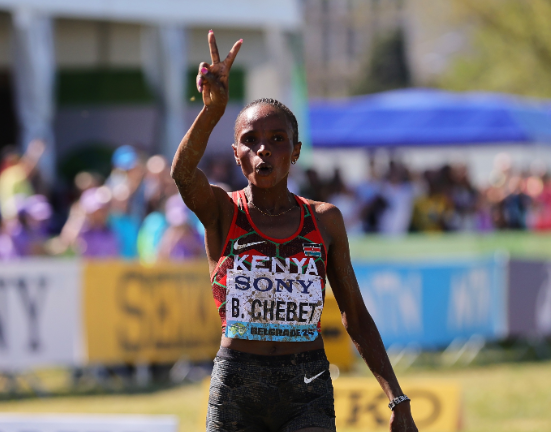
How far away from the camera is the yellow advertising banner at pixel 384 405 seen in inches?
272

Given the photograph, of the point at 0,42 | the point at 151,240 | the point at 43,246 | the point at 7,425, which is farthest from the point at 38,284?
the point at 0,42

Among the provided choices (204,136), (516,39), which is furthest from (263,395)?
(516,39)

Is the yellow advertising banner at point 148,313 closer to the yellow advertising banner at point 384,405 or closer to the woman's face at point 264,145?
the yellow advertising banner at point 384,405

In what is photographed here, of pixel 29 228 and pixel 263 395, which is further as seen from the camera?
pixel 29 228

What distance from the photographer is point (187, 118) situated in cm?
1664

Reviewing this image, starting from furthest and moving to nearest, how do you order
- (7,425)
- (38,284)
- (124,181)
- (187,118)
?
1. (187,118)
2. (124,181)
3. (38,284)
4. (7,425)

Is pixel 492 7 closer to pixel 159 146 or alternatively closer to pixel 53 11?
pixel 159 146

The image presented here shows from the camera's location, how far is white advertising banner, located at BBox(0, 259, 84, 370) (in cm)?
898

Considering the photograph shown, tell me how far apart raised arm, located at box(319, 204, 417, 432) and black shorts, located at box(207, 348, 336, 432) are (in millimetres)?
278

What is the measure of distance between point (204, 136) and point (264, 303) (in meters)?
0.62

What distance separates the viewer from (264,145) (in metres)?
3.16

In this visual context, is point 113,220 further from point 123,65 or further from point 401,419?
point 123,65

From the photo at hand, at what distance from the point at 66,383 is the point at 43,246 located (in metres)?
1.41

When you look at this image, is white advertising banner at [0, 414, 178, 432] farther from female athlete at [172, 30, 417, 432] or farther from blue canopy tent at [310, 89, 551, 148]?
blue canopy tent at [310, 89, 551, 148]
